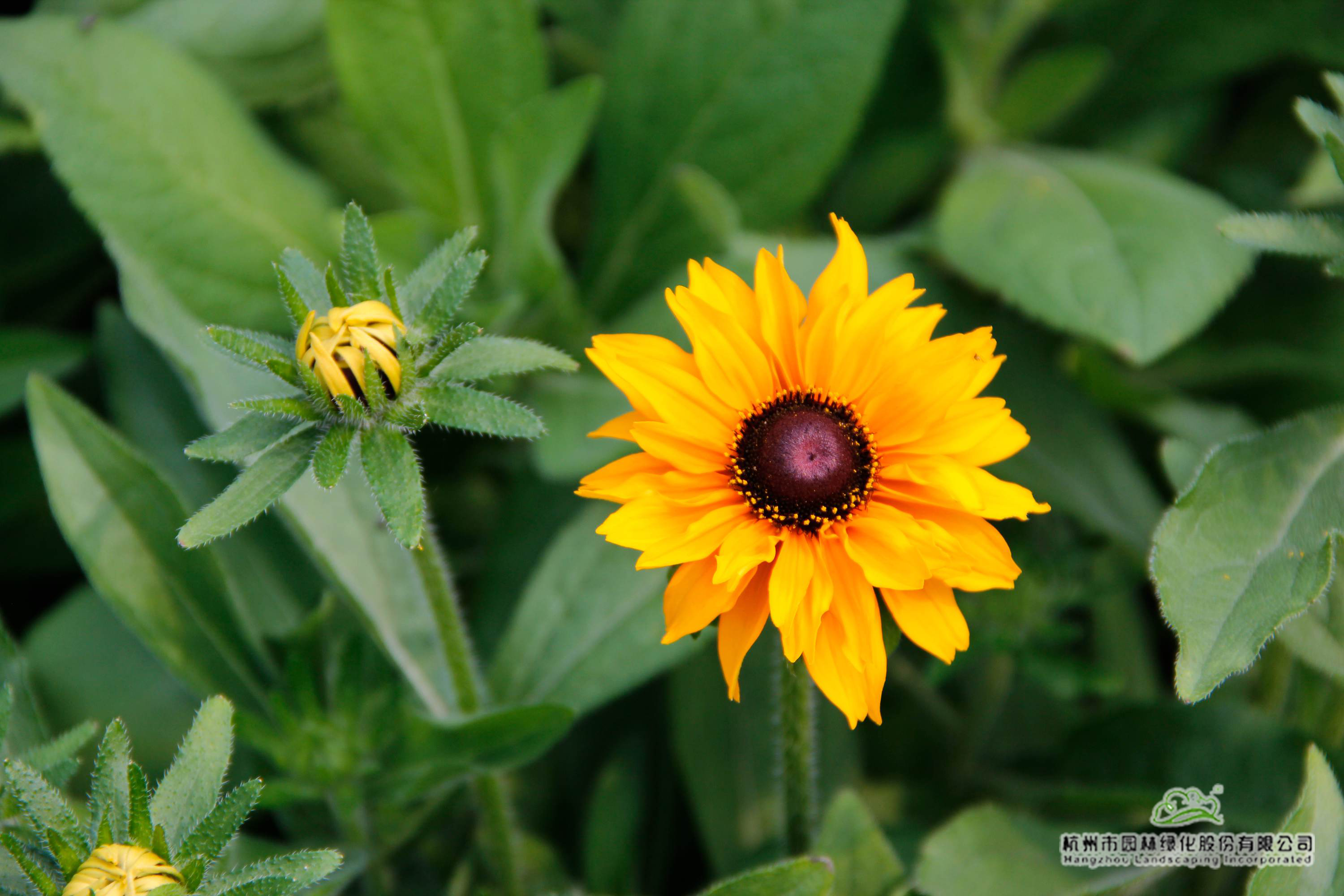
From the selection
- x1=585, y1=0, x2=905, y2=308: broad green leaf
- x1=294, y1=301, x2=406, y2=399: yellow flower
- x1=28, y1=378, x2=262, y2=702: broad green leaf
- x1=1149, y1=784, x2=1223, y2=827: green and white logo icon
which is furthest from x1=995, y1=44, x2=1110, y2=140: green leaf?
x1=28, y1=378, x2=262, y2=702: broad green leaf

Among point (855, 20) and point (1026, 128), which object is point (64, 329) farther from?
point (1026, 128)

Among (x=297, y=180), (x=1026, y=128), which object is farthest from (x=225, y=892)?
(x=1026, y=128)

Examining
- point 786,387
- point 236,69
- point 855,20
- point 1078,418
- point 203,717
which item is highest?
point 236,69

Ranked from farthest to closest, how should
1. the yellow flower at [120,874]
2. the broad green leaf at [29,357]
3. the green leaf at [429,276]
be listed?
the broad green leaf at [29,357]
the green leaf at [429,276]
the yellow flower at [120,874]

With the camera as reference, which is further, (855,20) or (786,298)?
(855,20)

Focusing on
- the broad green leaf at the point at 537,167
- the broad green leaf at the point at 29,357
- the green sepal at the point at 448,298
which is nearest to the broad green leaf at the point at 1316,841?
A: the green sepal at the point at 448,298

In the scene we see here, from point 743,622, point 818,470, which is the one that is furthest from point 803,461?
point 743,622

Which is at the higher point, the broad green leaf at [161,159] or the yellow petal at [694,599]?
the broad green leaf at [161,159]

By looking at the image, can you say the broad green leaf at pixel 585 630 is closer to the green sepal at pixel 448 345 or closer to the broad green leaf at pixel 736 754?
the broad green leaf at pixel 736 754
